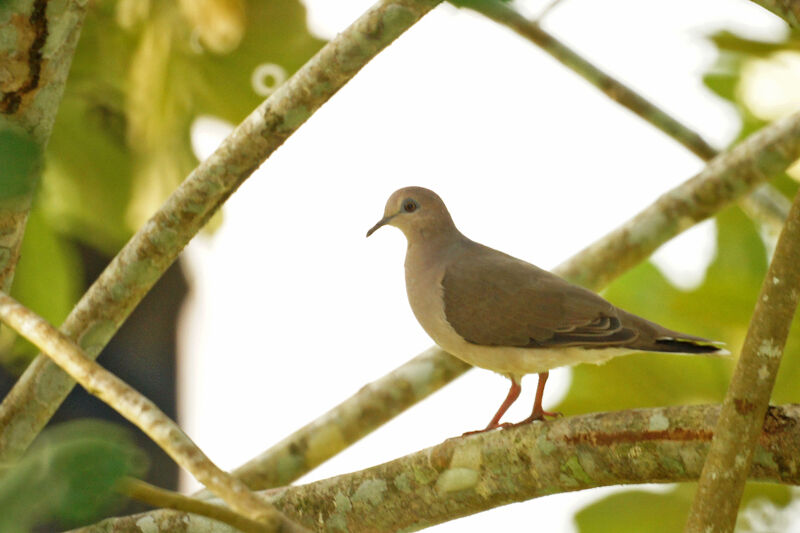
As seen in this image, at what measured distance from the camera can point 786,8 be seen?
1.49m

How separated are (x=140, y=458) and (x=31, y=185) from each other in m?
0.29

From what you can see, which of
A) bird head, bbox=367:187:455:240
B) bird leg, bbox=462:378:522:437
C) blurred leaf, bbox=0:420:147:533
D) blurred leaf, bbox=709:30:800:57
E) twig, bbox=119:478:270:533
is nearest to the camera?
blurred leaf, bbox=0:420:147:533

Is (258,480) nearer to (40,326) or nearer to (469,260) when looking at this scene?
(469,260)

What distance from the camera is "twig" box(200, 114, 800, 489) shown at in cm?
309

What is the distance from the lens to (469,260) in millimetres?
3107

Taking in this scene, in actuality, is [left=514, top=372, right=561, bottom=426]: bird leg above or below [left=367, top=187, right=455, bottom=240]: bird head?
below

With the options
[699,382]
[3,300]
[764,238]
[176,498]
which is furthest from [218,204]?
[764,238]

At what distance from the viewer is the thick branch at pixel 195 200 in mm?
2227

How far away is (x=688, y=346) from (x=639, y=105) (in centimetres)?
93

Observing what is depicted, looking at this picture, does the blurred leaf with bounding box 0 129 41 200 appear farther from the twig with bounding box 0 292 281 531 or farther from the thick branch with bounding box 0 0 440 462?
the thick branch with bounding box 0 0 440 462

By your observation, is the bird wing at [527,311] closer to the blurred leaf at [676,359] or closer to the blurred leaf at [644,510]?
the blurred leaf at [676,359]

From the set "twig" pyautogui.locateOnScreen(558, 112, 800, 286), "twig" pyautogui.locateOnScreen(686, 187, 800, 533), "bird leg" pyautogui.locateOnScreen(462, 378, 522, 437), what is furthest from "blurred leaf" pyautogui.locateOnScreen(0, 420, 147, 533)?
"twig" pyautogui.locateOnScreen(558, 112, 800, 286)

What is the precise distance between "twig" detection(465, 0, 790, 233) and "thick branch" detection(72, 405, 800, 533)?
1348 millimetres

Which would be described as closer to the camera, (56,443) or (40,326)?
(56,443)
